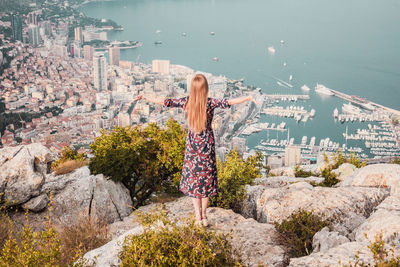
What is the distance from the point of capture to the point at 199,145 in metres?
2.10

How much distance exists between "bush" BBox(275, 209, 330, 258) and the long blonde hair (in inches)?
28.5

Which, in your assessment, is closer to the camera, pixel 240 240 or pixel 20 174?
pixel 240 240

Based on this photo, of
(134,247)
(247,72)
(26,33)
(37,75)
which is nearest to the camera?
(134,247)

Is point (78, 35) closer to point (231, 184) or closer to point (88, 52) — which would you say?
point (88, 52)

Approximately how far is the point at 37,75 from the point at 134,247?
97.0ft

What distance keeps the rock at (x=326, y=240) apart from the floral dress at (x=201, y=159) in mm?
621

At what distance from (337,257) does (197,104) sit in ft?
3.28

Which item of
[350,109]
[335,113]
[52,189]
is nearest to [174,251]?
[52,189]

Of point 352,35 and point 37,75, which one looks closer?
point 37,75

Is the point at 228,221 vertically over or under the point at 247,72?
over

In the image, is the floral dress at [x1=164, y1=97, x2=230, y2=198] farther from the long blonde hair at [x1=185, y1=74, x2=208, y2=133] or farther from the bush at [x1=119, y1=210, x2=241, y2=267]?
the bush at [x1=119, y1=210, x2=241, y2=267]

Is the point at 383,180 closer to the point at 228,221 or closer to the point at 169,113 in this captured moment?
the point at 228,221

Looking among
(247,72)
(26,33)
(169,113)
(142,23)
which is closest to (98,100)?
(169,113)

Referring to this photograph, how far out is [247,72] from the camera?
104 feet
